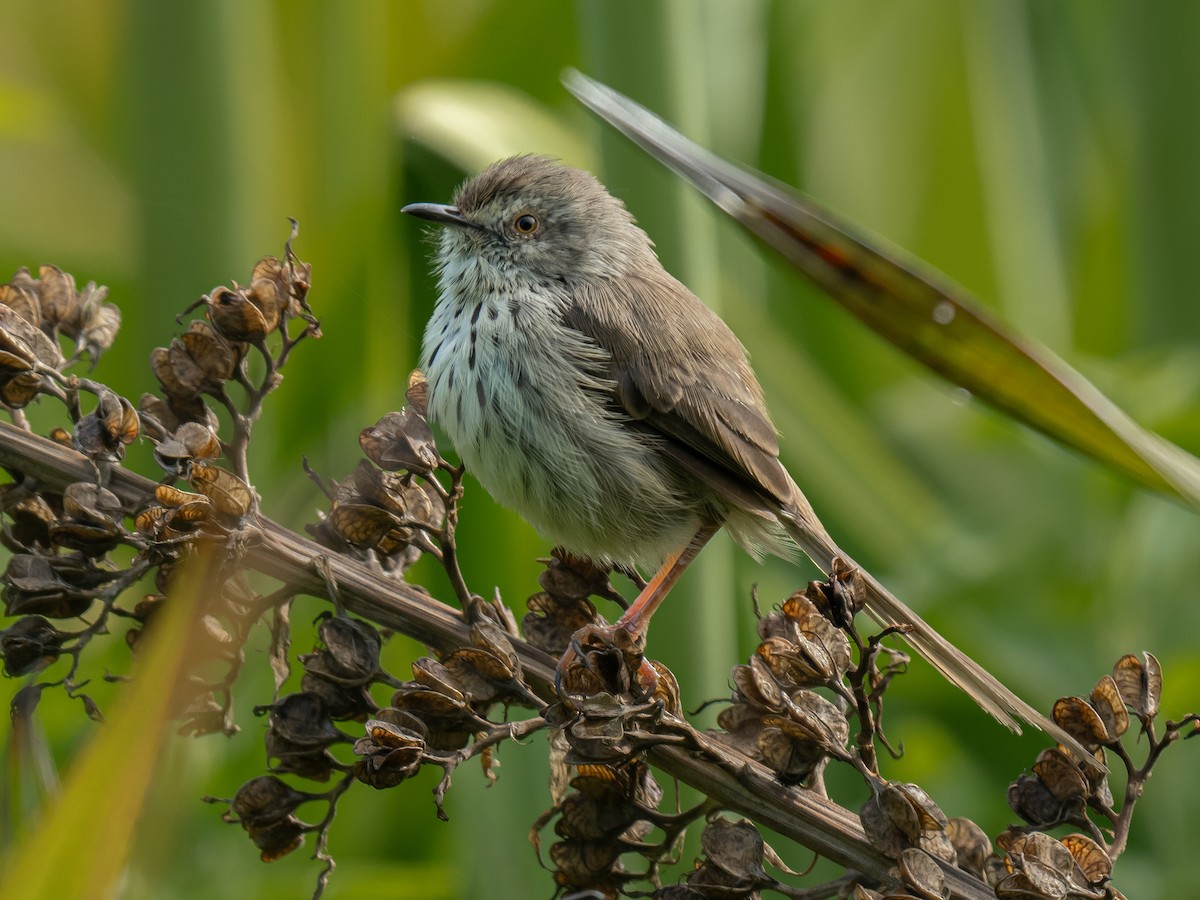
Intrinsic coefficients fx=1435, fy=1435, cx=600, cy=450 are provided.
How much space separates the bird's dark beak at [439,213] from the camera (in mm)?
2594

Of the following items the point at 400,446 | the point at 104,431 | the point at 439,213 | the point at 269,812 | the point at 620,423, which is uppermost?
the point at 439,213

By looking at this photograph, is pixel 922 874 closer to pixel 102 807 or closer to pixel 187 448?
pixel 102 807

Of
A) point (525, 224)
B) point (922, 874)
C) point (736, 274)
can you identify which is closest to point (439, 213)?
point (525, 224)

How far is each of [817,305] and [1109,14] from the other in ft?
3.30

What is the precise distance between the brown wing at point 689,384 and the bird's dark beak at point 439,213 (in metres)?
0.28

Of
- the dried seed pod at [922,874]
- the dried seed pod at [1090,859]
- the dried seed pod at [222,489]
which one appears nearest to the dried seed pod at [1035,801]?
the dried seed pod at [1090,859]

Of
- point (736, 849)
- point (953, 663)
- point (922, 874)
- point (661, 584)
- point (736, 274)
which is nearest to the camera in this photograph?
point (922, 874)

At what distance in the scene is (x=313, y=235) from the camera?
→ 3.04 meters

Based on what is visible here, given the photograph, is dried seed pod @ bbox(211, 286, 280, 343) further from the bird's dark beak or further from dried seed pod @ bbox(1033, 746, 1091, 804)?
dried seed pod @ bbox(1033, 746, 1091, 804)

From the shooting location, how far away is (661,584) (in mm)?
2320

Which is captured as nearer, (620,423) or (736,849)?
(736,849)

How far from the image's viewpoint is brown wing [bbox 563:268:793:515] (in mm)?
2299

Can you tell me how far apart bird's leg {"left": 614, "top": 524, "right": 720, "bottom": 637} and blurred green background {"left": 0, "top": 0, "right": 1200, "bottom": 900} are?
0.04 m

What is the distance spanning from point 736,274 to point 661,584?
53.9 inches
